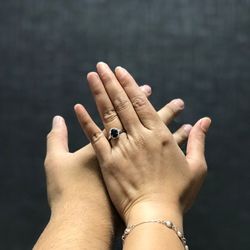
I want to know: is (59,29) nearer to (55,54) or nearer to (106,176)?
(55,54)

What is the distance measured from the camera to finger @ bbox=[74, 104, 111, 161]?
0.75m

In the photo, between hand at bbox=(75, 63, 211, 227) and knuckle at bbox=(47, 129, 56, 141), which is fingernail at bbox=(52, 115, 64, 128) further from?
hand at bbox=(75, 63, 211, 227)

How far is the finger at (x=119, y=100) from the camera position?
2.47 feet

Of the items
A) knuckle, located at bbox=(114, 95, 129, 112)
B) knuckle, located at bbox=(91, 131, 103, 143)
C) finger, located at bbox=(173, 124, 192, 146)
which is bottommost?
finger, located at bbox=(173, 124, 192, 146)

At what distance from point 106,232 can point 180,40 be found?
15.5 inches

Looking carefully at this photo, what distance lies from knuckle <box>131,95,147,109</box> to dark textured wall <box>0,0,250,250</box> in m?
0.13

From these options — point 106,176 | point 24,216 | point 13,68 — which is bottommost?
point 24,216

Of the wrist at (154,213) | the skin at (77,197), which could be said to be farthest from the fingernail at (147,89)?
the wrist at (154,213)

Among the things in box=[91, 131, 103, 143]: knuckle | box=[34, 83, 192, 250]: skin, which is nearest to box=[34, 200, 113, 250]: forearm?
box=[34, 83, 192, 250]: skin

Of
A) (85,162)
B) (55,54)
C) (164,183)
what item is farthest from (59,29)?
(164,183)

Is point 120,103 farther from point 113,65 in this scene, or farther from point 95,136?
point 113,65

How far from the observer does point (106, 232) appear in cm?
74

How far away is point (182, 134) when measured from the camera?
83cm

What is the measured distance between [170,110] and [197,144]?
79 mm
